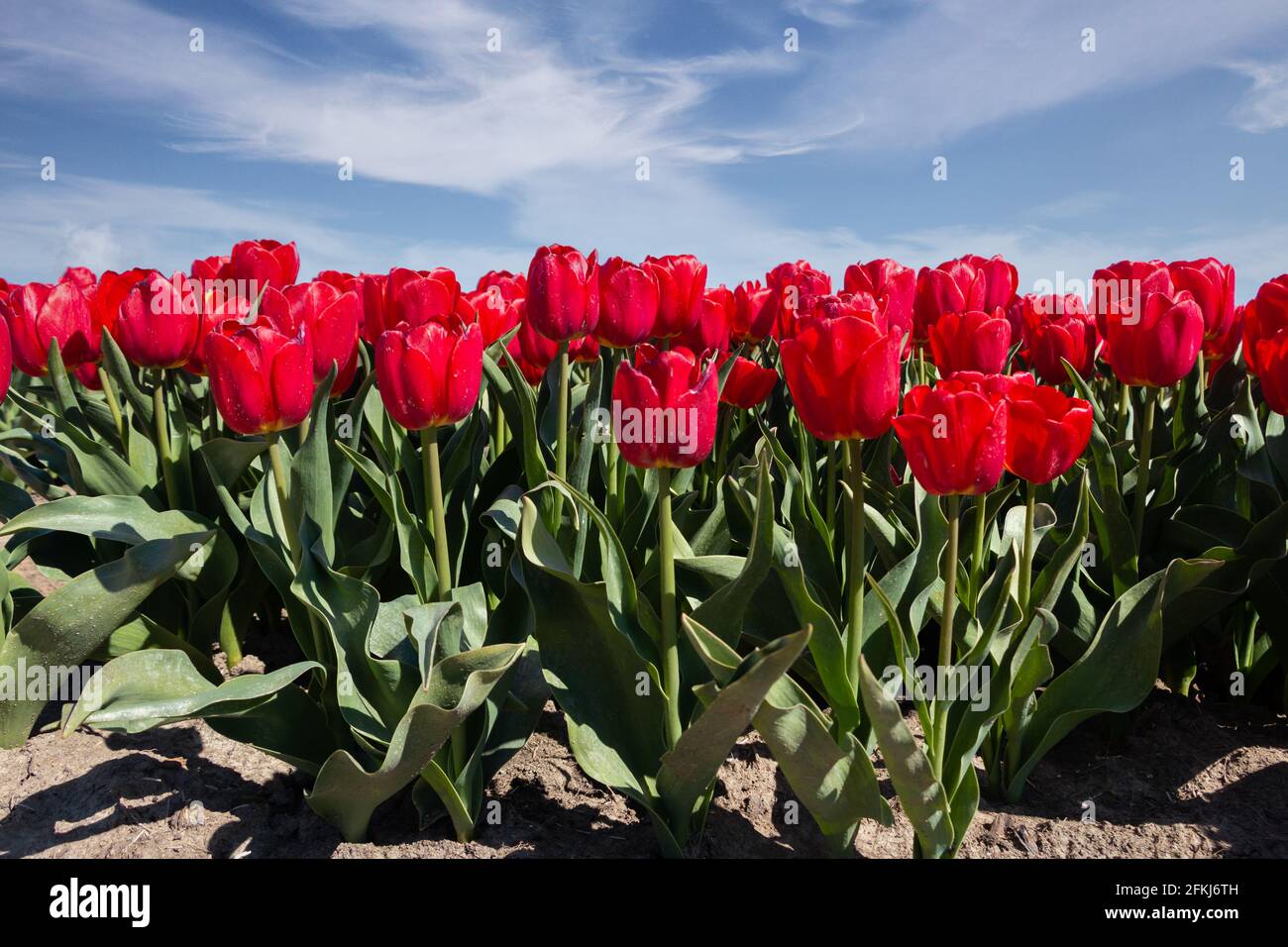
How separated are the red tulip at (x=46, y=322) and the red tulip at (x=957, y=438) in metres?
2.71

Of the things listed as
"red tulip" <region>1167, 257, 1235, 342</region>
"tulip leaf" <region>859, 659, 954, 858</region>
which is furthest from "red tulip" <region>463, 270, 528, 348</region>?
"red tulip" <region>1167, 257, 1235, 342</region>

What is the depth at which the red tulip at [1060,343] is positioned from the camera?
3.39 meters

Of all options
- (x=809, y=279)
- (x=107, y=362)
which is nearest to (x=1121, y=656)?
(x=809, y=279)

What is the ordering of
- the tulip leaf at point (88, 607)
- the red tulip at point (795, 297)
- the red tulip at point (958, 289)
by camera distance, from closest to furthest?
1. the tulip leaf at point (88, 607)
2. the red tulip at point (795, 297)
3. the red tulip at point (958, 289)

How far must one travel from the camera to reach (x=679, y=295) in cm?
297

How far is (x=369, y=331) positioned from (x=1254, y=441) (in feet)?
8.86

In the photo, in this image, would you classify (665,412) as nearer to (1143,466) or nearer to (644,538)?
(644,538)

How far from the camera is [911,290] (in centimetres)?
326

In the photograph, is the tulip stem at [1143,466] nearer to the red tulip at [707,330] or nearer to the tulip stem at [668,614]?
the red tulip at [707,330]

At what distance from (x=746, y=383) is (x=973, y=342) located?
673mm

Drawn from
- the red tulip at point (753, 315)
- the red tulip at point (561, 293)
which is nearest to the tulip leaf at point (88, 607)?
the red tulip at point (561, 293)

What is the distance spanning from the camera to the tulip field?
6.58 feet

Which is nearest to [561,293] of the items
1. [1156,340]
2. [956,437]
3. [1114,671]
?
[956,437]
